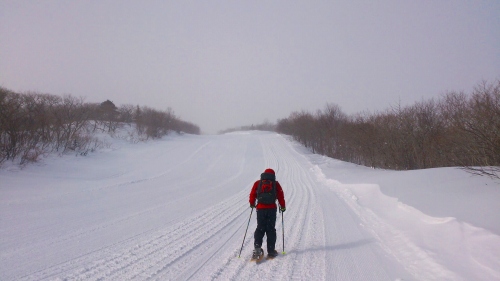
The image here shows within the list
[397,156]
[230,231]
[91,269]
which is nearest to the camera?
[91,269]

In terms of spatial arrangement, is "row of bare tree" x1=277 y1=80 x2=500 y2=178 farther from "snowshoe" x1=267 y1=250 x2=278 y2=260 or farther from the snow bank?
"snowshoe" x1=267 y1=250 x2=278 y2=260

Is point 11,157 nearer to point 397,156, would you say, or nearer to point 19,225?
point 19,225

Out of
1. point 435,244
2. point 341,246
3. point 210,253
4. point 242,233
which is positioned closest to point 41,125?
point 242,233

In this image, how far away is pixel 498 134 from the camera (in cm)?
844

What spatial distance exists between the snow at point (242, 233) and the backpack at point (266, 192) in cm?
100

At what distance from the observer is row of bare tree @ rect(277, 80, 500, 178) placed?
9602mm

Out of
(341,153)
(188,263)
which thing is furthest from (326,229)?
(341,153)

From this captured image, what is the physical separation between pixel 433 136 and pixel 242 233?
18.6m

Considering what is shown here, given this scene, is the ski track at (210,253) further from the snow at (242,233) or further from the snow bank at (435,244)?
the snow bank at (435,244)

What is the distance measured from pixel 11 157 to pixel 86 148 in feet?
27.7

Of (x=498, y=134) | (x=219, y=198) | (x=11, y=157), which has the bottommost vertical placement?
(x=219, y=198)

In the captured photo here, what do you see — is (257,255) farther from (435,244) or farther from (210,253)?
(435,244)

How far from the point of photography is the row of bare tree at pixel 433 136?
31.5 feet

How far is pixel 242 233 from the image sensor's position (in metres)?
7.16
